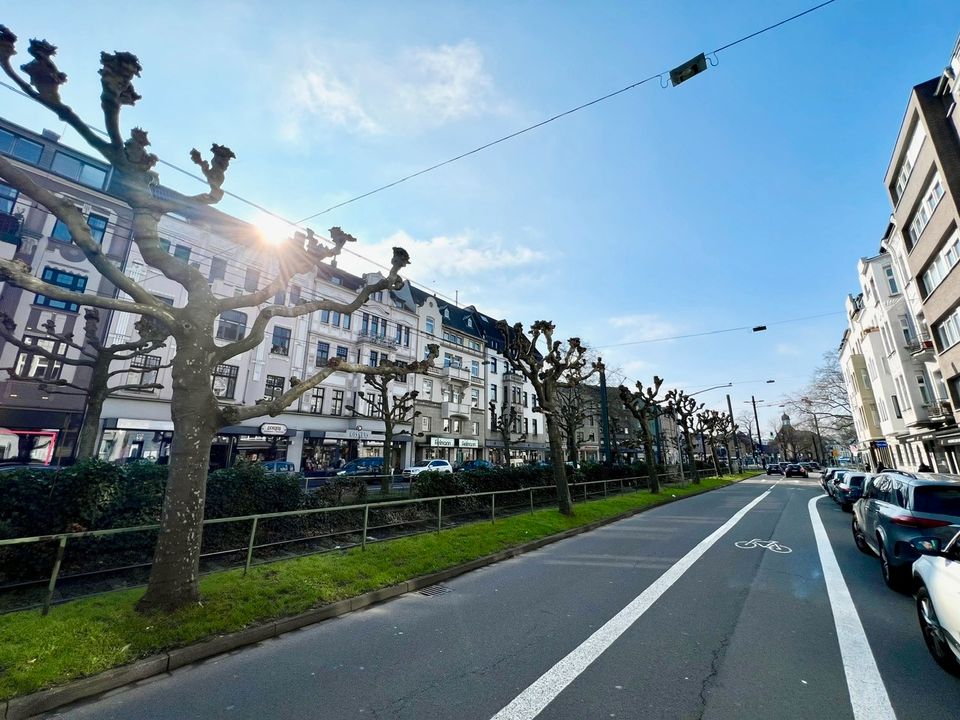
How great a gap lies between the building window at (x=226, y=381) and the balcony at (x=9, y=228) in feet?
37.7

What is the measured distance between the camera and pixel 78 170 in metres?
25.2

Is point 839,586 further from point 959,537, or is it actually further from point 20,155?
point 20,155

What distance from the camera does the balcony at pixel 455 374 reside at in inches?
1657

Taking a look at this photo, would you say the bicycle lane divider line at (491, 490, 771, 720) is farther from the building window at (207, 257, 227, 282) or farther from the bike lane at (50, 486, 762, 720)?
the building window at (207, 257, 227, 282)

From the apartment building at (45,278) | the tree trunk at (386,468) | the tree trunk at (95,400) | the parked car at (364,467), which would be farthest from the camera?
the parked car at (364,467)

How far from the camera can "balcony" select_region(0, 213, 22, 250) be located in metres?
21.6

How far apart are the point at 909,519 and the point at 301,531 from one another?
1123 centimetres

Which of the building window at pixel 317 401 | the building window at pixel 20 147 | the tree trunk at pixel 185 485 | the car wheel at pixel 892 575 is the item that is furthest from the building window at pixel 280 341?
the car wheel at pixel 892 575

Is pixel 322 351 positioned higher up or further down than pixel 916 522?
higher up

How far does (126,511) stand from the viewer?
23.9ft

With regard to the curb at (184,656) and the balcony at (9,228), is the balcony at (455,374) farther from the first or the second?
the curb at (184,656)

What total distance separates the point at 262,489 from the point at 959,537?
1090cm

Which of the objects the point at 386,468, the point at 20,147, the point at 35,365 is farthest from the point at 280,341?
the point at 386,468

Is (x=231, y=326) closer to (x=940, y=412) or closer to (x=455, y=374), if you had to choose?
(x=455, y=374)
